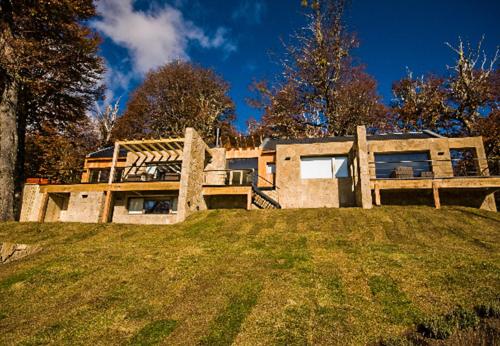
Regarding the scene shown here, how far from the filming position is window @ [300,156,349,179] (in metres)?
19.3

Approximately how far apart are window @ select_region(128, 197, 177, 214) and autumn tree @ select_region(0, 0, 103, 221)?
262 inches

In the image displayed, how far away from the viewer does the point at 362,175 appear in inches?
647

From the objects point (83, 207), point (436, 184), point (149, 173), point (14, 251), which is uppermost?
point (149, 173)

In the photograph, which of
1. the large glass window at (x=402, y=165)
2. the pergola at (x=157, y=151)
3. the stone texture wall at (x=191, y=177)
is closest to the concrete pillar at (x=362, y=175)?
the large glass window at (x=402, y=165)

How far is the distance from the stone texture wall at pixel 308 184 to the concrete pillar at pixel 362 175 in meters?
1.31

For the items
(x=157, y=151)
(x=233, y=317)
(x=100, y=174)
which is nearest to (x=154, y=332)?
(x=233, y=317)

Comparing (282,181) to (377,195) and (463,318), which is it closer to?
(377,195)

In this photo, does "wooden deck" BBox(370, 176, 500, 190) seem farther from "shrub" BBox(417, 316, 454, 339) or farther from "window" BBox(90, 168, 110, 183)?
"window" BBox(90, 168, 110, 183)

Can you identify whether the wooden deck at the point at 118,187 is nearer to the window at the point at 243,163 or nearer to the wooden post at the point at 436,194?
the window at the point at 243,163

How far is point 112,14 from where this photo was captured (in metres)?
21.7

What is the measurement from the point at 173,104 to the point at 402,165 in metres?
27.8

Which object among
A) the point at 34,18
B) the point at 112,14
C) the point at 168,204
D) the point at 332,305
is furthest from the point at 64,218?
the point at 332,305

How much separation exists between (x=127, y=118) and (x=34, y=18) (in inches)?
799

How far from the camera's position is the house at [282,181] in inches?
666
